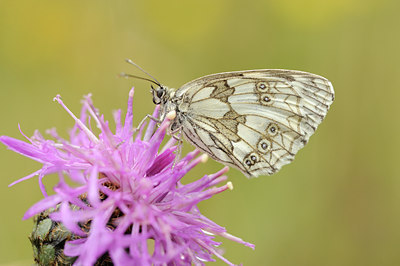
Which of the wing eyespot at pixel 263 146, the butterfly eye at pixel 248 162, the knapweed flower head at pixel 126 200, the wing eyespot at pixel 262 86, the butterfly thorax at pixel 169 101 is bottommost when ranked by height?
the knapweed flower head at pixel 126 200

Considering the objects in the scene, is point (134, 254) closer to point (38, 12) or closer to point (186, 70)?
point (186, 70)

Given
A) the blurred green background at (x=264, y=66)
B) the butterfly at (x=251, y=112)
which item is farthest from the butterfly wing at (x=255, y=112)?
the blurred green background at (x=264, y=66)

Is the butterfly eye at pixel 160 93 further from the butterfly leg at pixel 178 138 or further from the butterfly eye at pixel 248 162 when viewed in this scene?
the butterfly eye at pixel 248 162

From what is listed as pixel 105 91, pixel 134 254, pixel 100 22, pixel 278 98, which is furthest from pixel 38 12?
pixel 134 254

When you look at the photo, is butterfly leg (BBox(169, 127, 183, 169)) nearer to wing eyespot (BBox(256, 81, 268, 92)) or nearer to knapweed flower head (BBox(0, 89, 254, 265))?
knapweed flower head (BBox(0, 89, 254, 265))

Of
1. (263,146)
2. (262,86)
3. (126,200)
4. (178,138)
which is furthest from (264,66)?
(126,200)

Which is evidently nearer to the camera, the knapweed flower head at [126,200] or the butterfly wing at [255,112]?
the knapweed flower head at [126,200]
